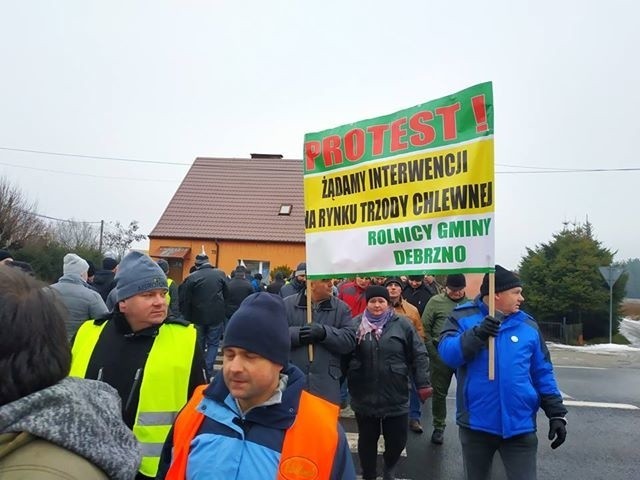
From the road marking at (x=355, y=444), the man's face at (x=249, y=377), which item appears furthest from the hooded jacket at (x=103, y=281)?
the man's face at (x=249, y=377)

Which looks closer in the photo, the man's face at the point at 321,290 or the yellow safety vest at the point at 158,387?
the yellow safety vest at the point at 158,387

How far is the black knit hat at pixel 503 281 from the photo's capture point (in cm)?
364

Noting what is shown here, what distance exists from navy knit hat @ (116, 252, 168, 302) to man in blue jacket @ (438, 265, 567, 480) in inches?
81.6

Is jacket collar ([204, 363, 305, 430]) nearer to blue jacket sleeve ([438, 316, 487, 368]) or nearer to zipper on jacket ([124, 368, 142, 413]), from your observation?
zipper on jacket ([124, 368, 142, 413])

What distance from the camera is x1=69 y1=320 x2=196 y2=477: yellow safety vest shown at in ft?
8.23

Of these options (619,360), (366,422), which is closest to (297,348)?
(366,422)

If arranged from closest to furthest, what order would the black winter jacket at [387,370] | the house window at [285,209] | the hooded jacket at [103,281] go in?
the black winter jacket at [387,370] < the hooded jacket at [103,281] < the house window at [285,209]

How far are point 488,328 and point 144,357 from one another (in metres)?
2.14

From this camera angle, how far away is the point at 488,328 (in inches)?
133

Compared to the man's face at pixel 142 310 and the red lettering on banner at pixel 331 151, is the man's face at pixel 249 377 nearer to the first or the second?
the man's face at pixel 142 310

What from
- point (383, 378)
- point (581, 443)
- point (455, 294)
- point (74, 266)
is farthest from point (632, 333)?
point (74, 266)

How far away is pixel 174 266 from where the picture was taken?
24.8 meters

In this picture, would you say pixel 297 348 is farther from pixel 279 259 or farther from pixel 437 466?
pixel 279 259

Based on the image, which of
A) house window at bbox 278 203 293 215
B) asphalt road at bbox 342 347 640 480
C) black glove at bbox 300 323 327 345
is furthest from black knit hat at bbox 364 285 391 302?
house window at bbox 278 203 293 215
